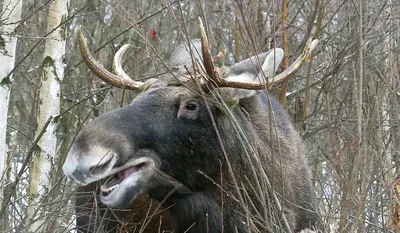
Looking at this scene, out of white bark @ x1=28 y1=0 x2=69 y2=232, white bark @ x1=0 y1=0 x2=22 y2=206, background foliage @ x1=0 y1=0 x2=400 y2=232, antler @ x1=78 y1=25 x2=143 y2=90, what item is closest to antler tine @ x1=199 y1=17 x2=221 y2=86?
background foliage @ x1=0 y1=0 x2=400 y2=232

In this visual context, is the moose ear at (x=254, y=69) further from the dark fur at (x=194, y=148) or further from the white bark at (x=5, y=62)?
the white bark at (x=5, y=62)

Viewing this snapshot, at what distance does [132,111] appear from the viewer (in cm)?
558

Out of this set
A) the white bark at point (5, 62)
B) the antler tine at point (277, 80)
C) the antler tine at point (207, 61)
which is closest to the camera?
the antler tine at point (207, 61)

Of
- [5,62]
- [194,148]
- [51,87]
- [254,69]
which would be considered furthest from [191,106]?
[51,87]

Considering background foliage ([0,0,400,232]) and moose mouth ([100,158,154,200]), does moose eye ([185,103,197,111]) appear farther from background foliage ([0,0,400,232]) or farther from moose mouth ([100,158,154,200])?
background foliage ([0,0,400,232])

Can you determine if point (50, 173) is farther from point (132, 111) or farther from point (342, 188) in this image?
point (342, 188)

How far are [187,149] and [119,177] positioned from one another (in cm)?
54

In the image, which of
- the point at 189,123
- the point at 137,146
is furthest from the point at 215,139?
the point at 137,146

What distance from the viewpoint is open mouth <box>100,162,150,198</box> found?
18.1 ft

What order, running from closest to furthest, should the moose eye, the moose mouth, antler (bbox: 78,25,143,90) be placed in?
the moose mouth
the moose eye
antler (bbox: 78,25,143,90)

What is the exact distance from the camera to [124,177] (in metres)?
5.54

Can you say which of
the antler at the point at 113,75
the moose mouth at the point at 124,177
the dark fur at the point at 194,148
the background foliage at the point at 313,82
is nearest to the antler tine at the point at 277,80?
the dark fur at the point at 194,148

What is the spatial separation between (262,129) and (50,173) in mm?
2329

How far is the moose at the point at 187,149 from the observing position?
5.28 metres
